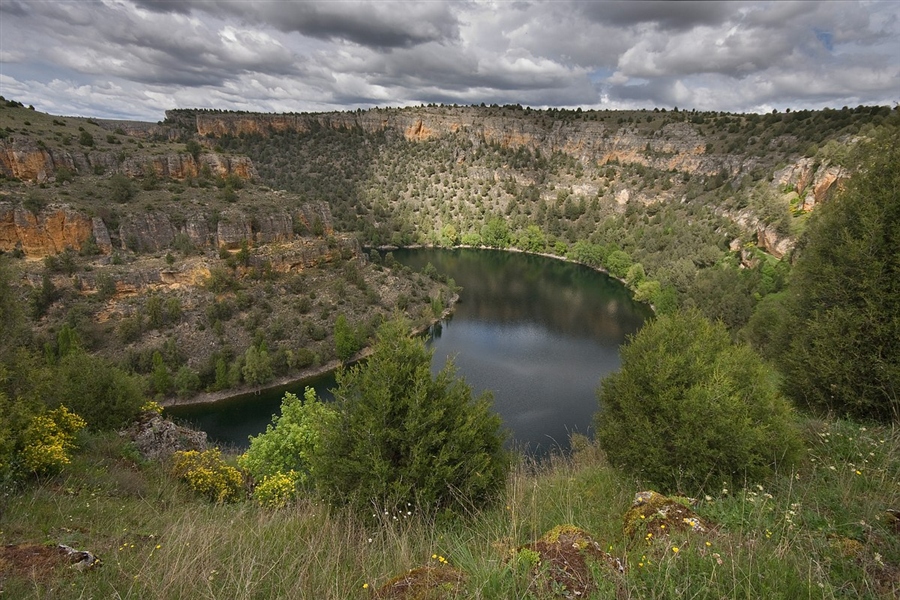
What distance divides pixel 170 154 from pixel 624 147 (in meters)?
77.3

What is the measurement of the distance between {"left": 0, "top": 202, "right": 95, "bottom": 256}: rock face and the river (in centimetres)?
1407

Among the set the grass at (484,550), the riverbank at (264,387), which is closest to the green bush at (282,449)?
the grass at (484,550)

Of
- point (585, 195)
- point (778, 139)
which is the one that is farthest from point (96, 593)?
point (585, 195)

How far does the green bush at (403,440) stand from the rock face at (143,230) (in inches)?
1271

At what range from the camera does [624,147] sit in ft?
281

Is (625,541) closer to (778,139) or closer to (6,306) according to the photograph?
(6,306)

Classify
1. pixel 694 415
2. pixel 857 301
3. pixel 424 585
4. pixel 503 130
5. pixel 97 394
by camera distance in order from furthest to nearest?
1. pixel 503 130
2. pixel 97 394
3. pixel 857 301
4. pixel 694 415
5. pixel 424 585

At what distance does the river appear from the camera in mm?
25734

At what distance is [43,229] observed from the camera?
28734mm

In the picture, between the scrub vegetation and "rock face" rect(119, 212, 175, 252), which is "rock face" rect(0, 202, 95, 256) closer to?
"rock face" rect(119, 212, 175, 252)

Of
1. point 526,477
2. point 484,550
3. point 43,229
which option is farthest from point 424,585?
point 43,229

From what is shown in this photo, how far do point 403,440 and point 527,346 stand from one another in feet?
106

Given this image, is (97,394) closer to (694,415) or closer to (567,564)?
(567,564)

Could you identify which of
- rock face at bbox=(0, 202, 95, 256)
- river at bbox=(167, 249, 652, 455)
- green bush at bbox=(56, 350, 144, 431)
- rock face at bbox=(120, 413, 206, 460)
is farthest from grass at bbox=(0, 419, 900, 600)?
rock face at bbox=(0, 202, 95, 256)
